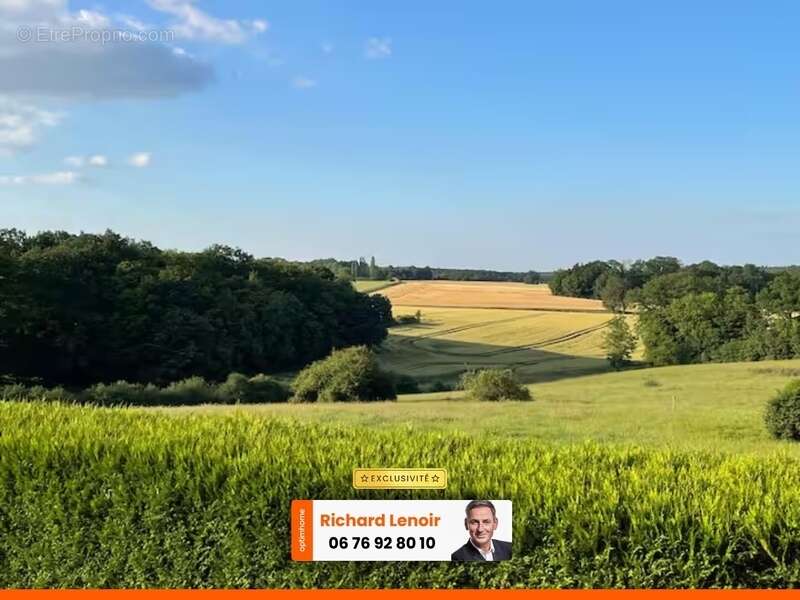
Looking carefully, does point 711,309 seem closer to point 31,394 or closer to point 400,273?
point 400,273

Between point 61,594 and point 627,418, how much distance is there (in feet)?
41.9

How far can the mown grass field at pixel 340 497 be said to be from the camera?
3871mm

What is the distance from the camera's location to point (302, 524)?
439cm

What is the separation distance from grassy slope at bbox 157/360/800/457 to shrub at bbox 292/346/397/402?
1.72m

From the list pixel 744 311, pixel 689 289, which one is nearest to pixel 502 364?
pixel 689 289

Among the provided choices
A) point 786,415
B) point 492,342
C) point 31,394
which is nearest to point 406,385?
point 492,342

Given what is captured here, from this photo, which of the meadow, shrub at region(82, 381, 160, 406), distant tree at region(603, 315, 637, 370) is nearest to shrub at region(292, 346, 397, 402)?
shrub at region(82, 381, 160, 406)

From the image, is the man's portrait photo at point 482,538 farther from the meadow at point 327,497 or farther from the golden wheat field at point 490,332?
the golden wheat field at point 490,332

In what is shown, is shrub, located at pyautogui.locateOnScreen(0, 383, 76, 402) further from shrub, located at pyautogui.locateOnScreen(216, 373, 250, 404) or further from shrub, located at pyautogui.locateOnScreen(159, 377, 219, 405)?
shrub, located at pyautogui.locateOnScreen(216, 373, 250, 404)

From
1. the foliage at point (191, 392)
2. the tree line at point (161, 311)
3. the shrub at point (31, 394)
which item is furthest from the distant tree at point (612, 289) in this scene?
the shrub at point (31, 394)

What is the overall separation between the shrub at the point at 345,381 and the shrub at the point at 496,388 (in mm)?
3130

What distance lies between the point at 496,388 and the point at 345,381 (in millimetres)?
5655

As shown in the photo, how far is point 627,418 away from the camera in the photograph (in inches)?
596

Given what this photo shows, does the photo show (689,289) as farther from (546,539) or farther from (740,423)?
(546,539)
